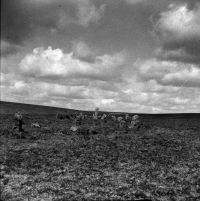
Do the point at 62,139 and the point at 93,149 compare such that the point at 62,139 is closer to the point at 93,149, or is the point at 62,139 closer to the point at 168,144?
the point at 93,149

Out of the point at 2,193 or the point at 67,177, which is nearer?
the point at 2,193

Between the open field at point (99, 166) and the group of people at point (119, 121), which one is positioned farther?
the group of people at point (119, 121)

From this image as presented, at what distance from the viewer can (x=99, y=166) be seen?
33719 millimetres

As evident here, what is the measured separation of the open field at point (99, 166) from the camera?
82.4ft

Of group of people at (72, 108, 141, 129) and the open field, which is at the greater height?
group of people at (72, 108, 141, 129)

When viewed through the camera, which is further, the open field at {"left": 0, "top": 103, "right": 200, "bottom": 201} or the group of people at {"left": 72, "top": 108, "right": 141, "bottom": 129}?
the group of people at {"left": 72, "top": 108, "right": 141, "bottom": 129}

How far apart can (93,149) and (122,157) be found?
5.58 m

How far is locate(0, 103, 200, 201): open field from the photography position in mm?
25109

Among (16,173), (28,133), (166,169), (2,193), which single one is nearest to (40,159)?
(16,173)

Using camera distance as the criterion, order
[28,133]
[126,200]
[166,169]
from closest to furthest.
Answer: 1. [126,200]
2. [166,169]
3. [28,133]

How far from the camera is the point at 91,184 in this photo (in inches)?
1073

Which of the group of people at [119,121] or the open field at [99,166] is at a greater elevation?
the group of people at [119,121]

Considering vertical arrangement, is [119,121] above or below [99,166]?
above

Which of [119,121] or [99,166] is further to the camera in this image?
[119,121]
